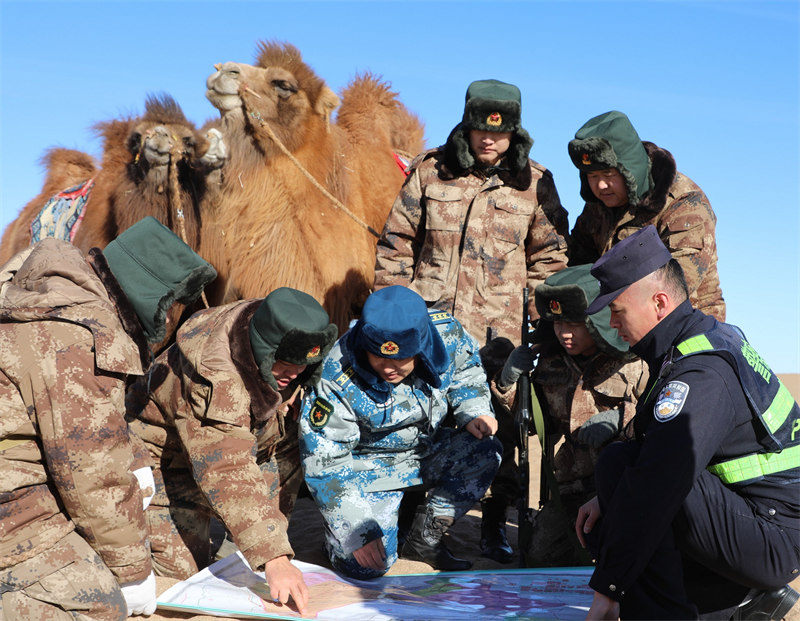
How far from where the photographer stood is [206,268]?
11.2 feet

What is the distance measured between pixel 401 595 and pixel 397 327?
43.7 inches

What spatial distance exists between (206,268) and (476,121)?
1886mm

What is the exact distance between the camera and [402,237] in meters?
5.00

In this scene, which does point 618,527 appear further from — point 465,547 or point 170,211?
point 170,211

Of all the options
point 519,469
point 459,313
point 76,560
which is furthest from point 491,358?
point 76,560

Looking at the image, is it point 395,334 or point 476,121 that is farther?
point 476,121

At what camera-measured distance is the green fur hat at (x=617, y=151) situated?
4.23 m

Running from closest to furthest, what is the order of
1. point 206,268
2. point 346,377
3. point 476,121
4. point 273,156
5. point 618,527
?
point 618,527, point 206,268, point 346,377, point 476,121, point 273,156

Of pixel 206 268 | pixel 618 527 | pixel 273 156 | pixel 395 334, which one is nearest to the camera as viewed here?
pixel 618 527

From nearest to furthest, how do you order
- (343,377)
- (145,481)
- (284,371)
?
(145,481) < (284,371) < (343,377)

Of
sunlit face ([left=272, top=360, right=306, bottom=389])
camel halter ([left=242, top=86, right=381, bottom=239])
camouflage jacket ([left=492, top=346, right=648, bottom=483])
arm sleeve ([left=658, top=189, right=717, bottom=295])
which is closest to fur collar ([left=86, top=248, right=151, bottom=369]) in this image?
sunlit face ([left=272, top=360, right=306, bottom=389])

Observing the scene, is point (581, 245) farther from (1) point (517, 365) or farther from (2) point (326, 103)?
(2) point (326, 103)

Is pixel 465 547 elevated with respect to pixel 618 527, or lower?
lower

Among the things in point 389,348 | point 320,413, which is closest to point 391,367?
point 389,348
